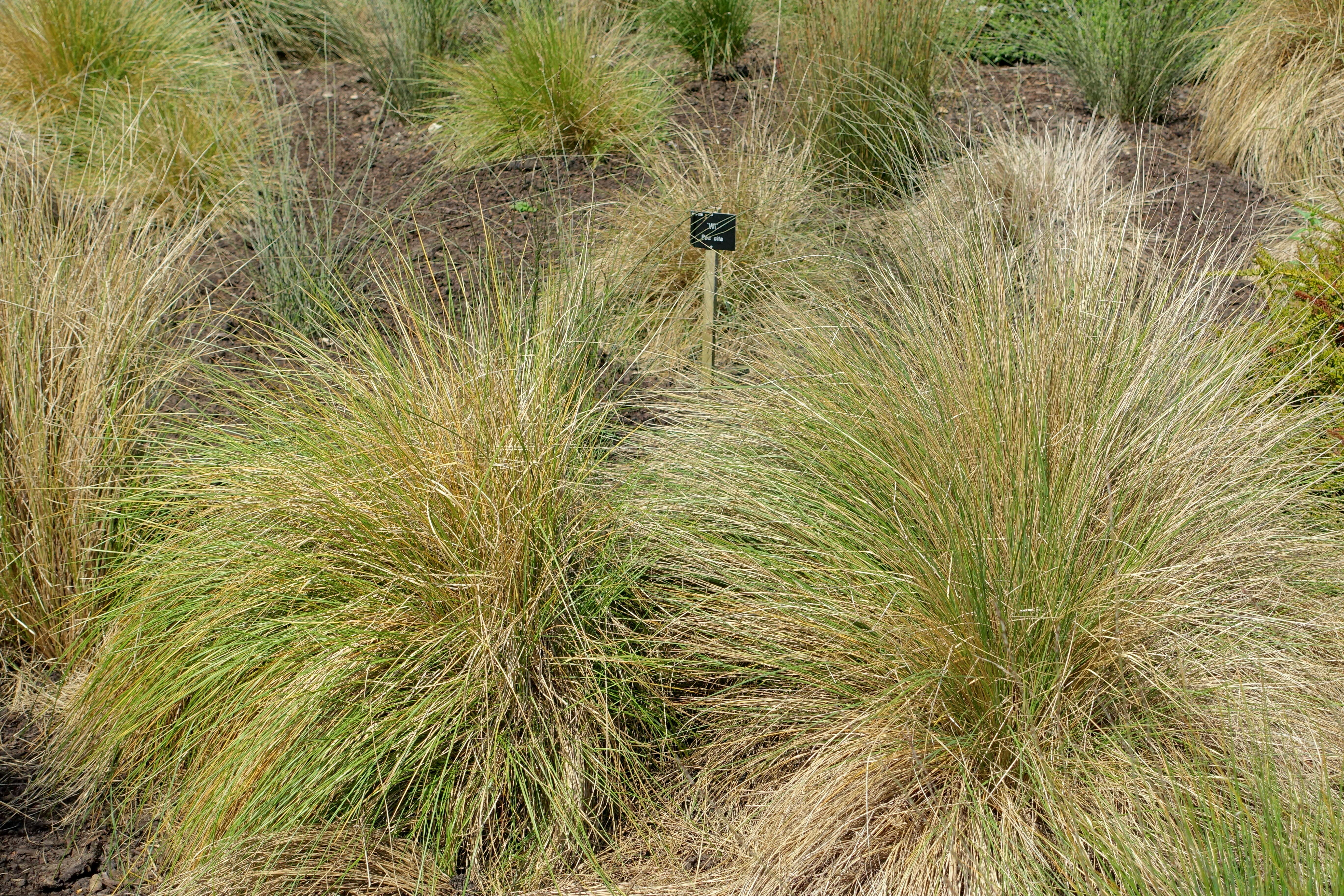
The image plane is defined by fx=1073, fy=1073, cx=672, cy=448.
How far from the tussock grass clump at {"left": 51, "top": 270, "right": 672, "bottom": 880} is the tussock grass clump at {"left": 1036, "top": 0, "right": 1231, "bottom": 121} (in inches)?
163

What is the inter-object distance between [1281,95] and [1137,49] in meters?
0.74

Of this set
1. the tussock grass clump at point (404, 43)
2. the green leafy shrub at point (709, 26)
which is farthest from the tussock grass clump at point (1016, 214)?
the tussock grass clump at point (404, 43)

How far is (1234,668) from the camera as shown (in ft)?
7.49

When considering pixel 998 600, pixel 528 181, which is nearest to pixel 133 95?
pixel 528 181

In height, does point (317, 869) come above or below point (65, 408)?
below

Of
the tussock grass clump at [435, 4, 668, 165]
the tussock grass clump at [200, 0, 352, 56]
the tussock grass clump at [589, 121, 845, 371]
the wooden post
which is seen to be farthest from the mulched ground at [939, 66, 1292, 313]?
the tussock grass clump at [200, 0, 352, 56]

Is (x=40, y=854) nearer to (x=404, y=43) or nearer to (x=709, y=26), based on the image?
(x=404, y=43)

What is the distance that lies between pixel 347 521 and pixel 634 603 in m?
0.77

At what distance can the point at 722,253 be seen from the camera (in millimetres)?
4047

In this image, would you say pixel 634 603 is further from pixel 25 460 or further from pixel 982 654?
pixel 25 460

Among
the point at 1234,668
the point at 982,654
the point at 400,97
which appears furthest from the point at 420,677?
the point at 400,97

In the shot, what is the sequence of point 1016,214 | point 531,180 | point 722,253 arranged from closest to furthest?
point 722,253
point 1016,214
point 531,180

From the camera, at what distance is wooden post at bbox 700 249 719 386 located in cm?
333

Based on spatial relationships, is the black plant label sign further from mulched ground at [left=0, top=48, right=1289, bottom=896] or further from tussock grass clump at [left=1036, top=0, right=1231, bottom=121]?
tussock grass clump at [left=1036, top=0, right=1231, bottom=121]
